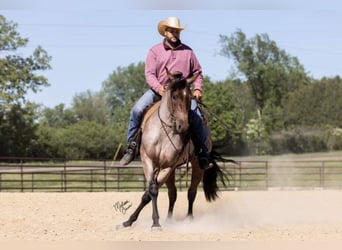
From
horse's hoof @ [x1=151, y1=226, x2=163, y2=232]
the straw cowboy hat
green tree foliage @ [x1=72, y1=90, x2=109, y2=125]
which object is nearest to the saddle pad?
the straw cowboy hat

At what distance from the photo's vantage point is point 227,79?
50.0 metres

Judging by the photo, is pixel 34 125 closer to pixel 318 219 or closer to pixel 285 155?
pixel 285 155

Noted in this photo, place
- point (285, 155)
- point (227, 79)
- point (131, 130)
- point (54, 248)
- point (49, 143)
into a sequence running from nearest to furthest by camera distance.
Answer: point (54, 248)
point (131, 130)
point (49, 143)
point (285, 155)
point (227, 79)

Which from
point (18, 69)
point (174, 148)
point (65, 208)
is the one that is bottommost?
point (65, 208)

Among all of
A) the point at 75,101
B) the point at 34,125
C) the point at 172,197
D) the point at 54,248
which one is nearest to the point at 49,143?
the point at 34,125

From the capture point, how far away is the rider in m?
6.82

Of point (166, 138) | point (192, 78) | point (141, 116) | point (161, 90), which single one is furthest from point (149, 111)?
point (192, 78)

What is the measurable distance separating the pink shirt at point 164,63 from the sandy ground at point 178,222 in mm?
1604

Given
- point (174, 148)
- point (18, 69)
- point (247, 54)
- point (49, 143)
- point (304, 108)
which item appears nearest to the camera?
point (174, 148)

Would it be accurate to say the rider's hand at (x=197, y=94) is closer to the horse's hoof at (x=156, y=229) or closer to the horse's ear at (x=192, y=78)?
the horse's ear at (x=192, y=78)

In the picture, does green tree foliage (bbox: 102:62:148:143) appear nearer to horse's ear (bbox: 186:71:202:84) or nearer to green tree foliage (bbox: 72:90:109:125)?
green tree foliage (bbox: 72:90:109:125)

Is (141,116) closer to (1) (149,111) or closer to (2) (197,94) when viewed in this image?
(1) (149,111)

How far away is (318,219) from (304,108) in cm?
3446

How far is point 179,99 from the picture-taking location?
20.5ft
